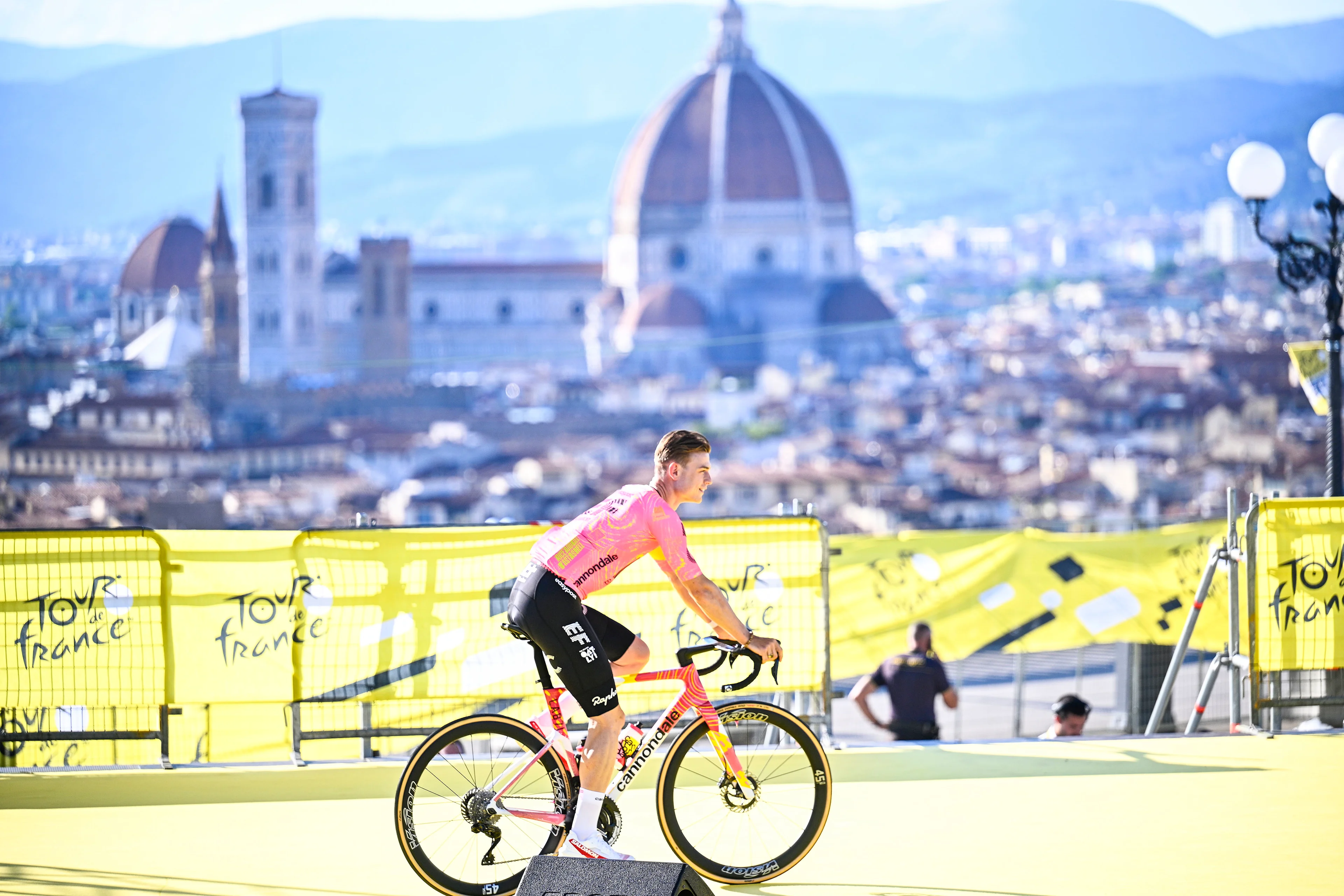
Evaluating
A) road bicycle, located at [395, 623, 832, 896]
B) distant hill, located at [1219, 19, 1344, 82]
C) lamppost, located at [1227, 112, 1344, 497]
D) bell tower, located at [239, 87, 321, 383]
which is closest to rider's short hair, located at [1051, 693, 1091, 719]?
lamppost, located at [1227, 112, 1344, 497]

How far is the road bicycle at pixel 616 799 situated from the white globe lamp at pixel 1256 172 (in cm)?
423

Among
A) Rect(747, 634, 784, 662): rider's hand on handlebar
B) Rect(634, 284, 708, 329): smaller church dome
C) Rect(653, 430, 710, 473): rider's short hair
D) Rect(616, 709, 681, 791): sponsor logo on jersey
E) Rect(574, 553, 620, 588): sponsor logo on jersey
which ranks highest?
Rect(634, 284, 708, 329): smaller church dome

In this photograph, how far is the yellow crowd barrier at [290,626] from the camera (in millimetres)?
4859

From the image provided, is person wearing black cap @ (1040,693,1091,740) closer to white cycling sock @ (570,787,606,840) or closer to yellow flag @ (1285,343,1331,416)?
yellow flag @ (1285,343,1331,416)

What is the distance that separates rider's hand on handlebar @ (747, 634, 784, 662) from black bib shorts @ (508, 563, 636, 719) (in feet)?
0.85

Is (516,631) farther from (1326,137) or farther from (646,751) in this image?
(1326,137)

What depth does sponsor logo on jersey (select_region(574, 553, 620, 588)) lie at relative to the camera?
357cm

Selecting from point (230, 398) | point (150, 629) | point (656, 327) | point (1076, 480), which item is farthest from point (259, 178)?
point (150, 629)

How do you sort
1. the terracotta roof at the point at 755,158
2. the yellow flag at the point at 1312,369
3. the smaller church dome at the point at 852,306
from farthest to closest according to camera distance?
the terracotta roof at the point at 755,158, the smaller church dome at the point at 852,306, the yellow flag at the point at 1312,369

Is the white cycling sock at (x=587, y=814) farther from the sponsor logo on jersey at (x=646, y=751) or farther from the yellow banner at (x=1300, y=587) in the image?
the yellow banner at (x=1300, y=587)

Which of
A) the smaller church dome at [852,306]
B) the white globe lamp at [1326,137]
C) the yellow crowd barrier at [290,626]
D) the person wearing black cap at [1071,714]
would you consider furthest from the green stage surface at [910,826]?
the smaller church dome at [852,306]

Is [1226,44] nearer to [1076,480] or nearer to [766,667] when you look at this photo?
[1076,480]

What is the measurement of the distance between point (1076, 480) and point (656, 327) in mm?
30629

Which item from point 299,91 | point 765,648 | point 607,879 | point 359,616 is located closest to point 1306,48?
point 299,91
